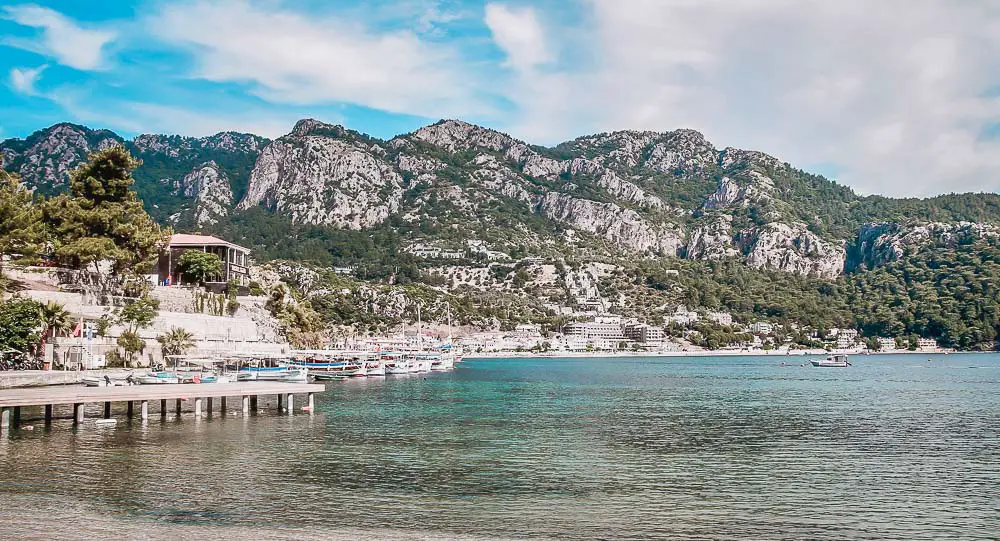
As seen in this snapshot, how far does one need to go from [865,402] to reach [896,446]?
2603cm

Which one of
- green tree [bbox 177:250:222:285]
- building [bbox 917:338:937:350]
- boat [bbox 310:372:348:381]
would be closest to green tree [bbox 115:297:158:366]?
green tree [bbox 177:250:222:285]

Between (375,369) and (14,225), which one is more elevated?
(14,225)

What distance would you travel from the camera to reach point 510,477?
82.1ft

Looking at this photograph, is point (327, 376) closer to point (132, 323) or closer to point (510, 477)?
point (132, 323)

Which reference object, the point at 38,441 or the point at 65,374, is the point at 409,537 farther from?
the point at 65,374

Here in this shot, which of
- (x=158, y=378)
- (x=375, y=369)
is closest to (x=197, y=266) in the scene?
(x=375, y=369)

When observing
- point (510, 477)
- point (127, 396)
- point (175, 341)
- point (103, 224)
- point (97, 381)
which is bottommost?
point (510, 477)

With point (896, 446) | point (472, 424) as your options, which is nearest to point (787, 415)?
point (896, 446)

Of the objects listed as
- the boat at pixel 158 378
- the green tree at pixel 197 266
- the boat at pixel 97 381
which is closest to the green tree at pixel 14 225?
the boat at pixel 97 381

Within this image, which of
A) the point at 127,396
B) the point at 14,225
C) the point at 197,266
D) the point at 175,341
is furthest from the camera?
the point at 197,266

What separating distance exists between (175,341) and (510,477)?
44.5 m

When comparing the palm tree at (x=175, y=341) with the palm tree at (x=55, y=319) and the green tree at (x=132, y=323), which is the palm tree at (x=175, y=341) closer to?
the green tree at (x=132, y=323)

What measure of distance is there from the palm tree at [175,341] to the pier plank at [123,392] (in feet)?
65.6

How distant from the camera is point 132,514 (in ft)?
63.4
